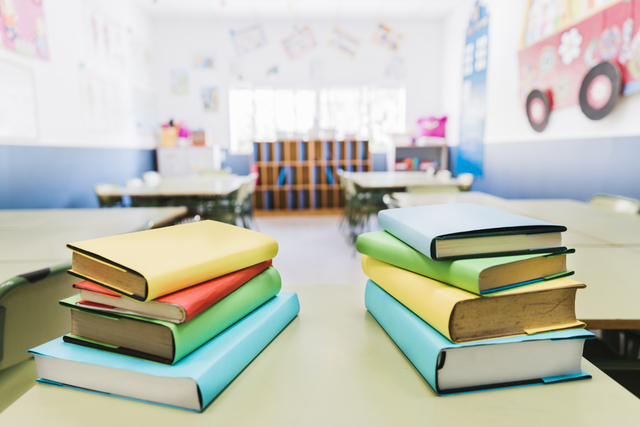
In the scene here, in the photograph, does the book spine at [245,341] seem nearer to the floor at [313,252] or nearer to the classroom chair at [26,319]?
the classroom chair at [26,319]

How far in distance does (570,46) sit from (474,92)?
2.25 metres

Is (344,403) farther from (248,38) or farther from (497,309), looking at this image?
(248,38)

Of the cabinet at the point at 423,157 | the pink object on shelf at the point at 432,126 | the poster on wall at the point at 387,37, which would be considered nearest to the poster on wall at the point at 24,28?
the poster on wall at the point at 387,37

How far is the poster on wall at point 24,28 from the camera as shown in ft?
11.3

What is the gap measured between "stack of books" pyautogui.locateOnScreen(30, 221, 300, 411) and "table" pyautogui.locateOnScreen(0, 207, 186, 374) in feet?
1.49

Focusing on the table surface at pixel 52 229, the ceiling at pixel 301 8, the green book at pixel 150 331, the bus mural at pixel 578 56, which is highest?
the ceiling at pixel 301 8

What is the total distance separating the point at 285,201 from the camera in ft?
23.1

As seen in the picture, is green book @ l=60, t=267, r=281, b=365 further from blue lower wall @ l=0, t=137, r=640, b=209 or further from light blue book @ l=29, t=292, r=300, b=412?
blue lower wall @ l=0, t=137, r=640, b=209

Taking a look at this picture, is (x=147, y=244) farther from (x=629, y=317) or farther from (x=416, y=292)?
(x=629, y=317)

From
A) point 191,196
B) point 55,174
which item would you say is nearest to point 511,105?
point 191,196

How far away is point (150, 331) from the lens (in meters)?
0.45

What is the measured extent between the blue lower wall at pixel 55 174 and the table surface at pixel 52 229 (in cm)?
203

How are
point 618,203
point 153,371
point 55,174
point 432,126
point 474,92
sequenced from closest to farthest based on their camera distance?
point 153,371 → point 618,203 → point 55,174 → point 474,92 → point 432,126

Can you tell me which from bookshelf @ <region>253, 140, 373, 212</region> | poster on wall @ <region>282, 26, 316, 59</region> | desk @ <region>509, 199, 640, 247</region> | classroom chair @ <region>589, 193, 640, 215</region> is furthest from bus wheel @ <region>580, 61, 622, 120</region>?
poster on wall @ <region>282, 26, 316, 59</region>
